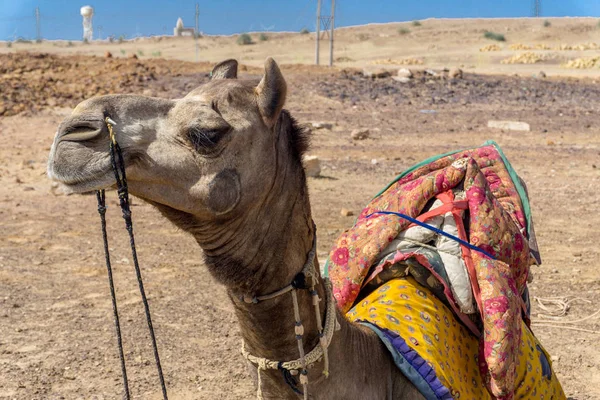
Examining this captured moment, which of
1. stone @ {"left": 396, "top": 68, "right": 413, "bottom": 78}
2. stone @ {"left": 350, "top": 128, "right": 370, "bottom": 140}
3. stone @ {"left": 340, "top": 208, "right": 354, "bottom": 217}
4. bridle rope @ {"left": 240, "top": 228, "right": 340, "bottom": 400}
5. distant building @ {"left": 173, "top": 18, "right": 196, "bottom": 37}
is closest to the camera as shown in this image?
bridle rope @ {"left": 240, "top": 228, "right": 340, "bottom": 400}

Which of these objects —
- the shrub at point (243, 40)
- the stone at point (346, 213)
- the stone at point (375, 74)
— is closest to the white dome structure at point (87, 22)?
the shrub at point (243, 40)

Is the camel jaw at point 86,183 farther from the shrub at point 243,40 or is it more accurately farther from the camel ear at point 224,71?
the shrub at point 243,40

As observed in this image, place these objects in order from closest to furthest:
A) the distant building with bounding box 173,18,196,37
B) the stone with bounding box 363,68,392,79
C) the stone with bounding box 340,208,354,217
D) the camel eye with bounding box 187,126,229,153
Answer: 1. the camel eye with bounding box 187,126,229,153
2. the stone with bounding box 340,208,354,217
3. the stone with bounding box 363,68,392,79
4. the distant building with bounding box 173,18,196,37

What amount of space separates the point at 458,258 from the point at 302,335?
3.45 ft

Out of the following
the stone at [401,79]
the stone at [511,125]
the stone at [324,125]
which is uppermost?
the stone at [401,79]

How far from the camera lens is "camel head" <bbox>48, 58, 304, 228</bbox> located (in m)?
2.10

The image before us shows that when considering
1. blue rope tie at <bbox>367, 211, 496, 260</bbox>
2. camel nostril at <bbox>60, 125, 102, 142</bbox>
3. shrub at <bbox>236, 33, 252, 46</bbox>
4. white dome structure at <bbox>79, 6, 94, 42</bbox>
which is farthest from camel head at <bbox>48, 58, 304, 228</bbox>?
white dome structure at <bbox>79, 6, 94, 42</bbox>

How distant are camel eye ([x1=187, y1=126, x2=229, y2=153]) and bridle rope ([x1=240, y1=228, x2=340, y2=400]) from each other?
47cm

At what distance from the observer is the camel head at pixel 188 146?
2098mm

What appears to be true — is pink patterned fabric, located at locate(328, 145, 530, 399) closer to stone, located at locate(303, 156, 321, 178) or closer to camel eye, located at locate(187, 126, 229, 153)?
camel eye, located at locate(187, 126, 229, 153)

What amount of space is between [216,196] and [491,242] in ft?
4.75

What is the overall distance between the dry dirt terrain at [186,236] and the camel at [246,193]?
239cm

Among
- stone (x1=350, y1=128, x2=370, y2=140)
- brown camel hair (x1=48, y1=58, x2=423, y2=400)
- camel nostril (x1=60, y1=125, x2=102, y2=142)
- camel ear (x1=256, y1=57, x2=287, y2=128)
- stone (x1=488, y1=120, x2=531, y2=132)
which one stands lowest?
stone (x1=488, y1=120, x2=531, y2=132)

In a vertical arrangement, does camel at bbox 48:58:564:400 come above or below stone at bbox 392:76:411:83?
above
